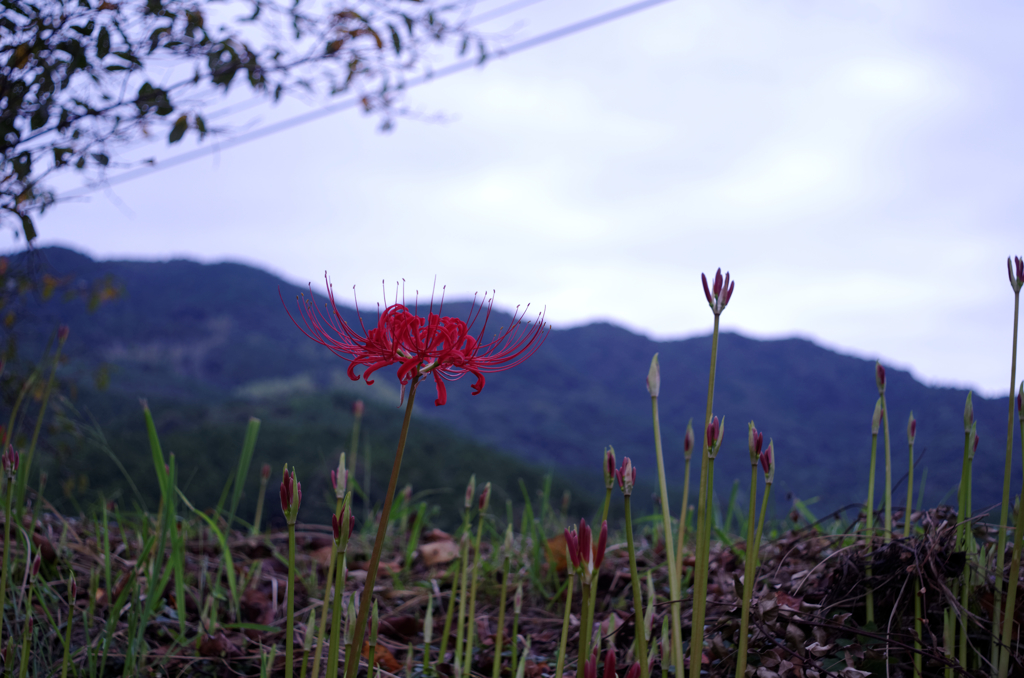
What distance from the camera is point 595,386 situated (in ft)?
57.5

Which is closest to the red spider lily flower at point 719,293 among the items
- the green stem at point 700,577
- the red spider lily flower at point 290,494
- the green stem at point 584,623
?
the green stem at point 700,577

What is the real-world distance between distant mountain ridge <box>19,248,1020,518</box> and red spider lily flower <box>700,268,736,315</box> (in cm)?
477

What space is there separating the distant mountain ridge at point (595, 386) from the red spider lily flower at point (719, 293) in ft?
15.7

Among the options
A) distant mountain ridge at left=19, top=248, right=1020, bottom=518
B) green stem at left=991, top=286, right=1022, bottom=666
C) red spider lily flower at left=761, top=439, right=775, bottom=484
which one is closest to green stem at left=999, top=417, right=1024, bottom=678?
green stem at left=991, top=286, right=1022, bottom=666

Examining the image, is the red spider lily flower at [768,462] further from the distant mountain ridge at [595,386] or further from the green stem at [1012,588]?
the distant mountain ridge at [595,386]

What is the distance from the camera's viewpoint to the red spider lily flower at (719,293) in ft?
4.03

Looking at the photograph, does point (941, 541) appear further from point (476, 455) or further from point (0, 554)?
point (476, 455)

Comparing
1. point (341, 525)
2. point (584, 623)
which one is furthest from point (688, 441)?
point (341, 525)

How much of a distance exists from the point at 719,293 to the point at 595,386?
16.4 metres

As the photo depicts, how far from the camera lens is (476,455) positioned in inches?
392

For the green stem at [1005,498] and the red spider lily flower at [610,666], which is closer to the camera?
the red spider lily flower at [610,666]

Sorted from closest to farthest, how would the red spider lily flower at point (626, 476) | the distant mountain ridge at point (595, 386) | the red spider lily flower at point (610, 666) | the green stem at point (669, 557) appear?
the red spider lily flower at point (610, 666) < the red spider lily flower at point (626, 476) < the green stem at point (669, 557) < the distant mountain ridge at point (595, 386)

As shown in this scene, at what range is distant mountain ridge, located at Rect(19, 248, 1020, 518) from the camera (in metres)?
9.75

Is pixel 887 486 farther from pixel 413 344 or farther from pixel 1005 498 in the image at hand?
pixel 413 344
